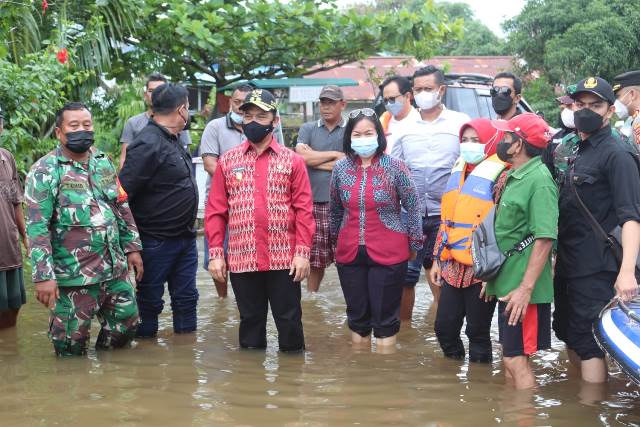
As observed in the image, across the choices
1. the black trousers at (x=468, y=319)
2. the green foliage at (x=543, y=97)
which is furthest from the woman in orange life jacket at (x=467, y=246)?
the green foliage at (x=543, y=97)

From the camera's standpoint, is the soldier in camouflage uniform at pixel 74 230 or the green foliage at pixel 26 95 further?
the green foliage at pixel 26 95

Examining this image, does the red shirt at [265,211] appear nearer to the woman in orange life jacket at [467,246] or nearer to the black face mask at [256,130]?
the black face mask at [256,130]

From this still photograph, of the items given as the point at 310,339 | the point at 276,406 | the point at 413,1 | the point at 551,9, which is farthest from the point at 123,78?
the point at 413,1

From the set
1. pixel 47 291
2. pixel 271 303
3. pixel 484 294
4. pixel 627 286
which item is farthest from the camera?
pixel 271 303

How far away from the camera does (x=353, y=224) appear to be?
259 inches

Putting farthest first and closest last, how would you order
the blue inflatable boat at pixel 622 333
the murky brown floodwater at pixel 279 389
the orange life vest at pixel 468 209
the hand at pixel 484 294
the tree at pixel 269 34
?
the tree at pixel 269 34
the orange life vest at pixel 468 209
the hand at pixel 484 294
the murky brown floodwater at pixel 279 389
the blue inflatable boat at pixel 622 333

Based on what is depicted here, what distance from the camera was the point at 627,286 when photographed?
4910 mm

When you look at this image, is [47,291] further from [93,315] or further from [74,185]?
[74,185]

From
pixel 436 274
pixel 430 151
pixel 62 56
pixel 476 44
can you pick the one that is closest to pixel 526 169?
pixel 436 274

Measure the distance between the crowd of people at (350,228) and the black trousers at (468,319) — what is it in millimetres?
11

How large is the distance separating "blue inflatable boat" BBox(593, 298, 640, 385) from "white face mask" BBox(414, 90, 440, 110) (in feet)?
9.92

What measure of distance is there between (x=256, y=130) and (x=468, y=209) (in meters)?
1.51

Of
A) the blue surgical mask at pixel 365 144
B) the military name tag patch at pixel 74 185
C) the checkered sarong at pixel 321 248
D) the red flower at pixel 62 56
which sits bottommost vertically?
the checkered sarong at pixel 321 248

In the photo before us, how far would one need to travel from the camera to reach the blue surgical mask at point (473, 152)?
20.4 ft
